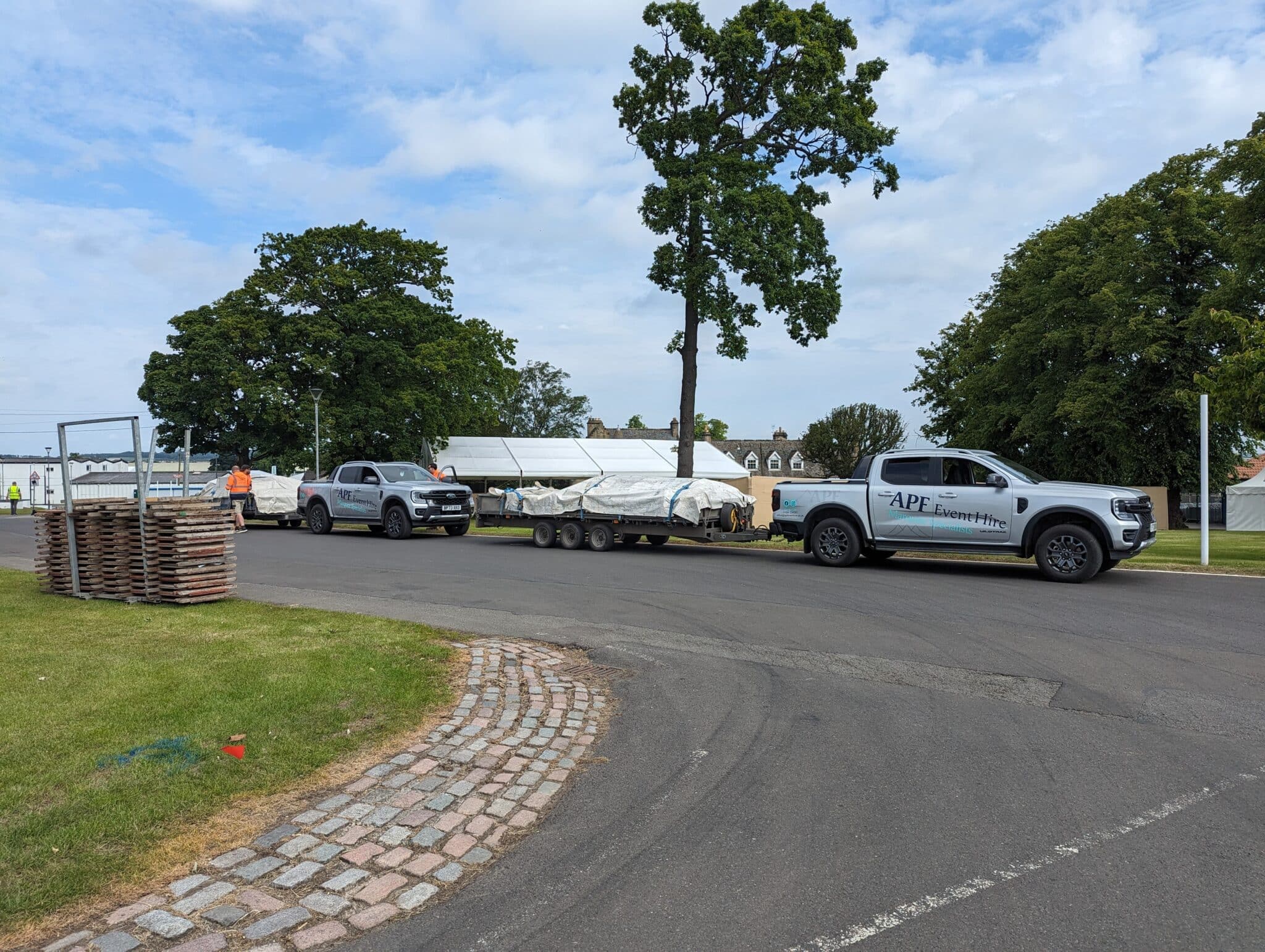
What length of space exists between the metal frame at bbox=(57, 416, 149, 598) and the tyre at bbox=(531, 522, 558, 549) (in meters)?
9.12

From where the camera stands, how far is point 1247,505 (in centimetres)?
4106

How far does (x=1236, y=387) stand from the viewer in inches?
580

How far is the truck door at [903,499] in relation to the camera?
1391cm

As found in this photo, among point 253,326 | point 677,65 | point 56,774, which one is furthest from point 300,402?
point 56,774

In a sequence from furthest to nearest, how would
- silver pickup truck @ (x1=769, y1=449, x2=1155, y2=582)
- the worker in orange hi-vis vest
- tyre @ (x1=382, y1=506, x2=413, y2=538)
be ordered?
the worker in orange hi-vis vest → tyre @ (x1=382, y1=506, x2=413, y2=538) → silver pickup truck @ (x1=769, y1=449, x2=1155, y2=582)

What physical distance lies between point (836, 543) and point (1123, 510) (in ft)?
13.9

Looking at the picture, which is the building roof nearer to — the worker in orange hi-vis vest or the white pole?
the white pole

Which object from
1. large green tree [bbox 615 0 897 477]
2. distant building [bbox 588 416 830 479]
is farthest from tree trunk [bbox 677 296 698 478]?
distant building [bbox 588 416 830 479]

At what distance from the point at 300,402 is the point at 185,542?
31.1m

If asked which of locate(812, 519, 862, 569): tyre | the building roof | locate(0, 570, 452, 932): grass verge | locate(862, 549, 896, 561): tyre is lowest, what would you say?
locate(0, 570, 452, 932): grass verge

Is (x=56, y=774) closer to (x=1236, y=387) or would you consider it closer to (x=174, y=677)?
(x=174, y=677)

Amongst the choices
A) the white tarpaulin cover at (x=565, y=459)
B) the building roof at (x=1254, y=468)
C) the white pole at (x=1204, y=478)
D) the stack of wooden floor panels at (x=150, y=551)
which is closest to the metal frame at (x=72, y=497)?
the stack of wooden floor panels at (x=150, y=551)

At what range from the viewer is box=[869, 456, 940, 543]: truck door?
1391 centimetres

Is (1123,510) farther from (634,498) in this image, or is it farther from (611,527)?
(611,527)
